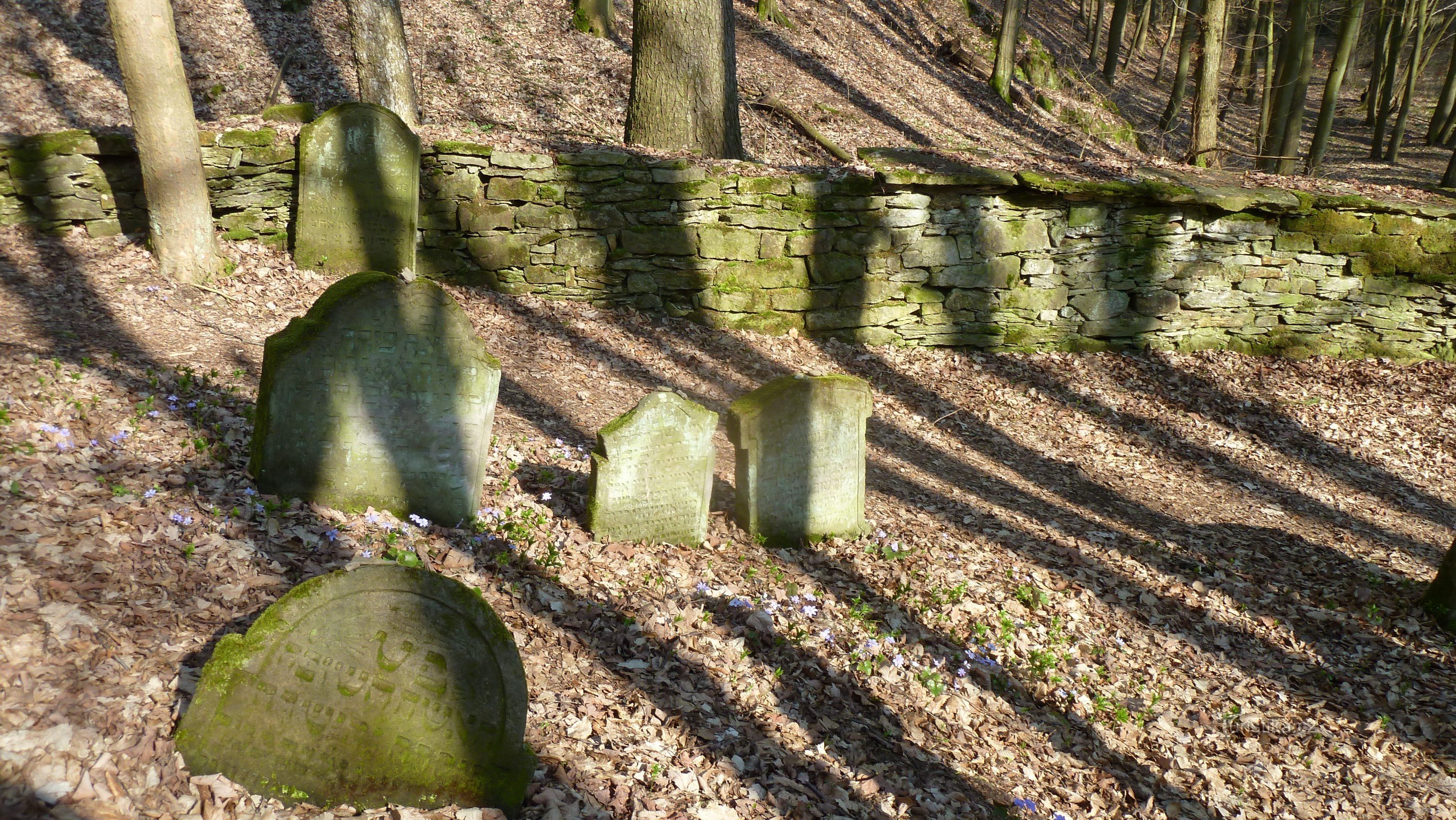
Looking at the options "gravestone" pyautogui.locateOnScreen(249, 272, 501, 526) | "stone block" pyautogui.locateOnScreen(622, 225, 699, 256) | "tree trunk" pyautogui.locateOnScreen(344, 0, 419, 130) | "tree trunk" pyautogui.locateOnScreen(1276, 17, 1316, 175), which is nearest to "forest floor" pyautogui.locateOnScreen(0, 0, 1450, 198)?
"tree trunk" pyautogui.locateOnScreen(344, 0, 419, 130)

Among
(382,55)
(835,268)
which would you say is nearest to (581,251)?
(835,268)

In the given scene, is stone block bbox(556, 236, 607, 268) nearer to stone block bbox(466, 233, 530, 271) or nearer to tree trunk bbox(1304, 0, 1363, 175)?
stone block bbox(466, 233, 530, 271)

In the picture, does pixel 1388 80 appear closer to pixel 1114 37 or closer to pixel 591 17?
pixel 1114 37

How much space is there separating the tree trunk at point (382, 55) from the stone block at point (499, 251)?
163 centimetres

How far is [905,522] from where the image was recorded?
602 centimetres

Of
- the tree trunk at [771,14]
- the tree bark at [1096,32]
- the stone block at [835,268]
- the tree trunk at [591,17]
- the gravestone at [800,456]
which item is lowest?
the gravestone at [800,456]

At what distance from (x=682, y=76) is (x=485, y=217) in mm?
2614

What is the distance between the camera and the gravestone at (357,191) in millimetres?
7664

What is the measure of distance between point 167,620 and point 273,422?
1.31 meters

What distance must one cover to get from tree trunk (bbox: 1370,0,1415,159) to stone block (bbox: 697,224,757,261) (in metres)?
17.9

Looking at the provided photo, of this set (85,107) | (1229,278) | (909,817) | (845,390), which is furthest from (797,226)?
(85,107)

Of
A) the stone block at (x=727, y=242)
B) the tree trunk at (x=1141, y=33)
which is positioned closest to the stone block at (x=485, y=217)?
the stone block at (x=727, y=242)

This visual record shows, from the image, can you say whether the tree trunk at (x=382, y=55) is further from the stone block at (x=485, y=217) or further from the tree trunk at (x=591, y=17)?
the tree trunk at (x=591, y=17)

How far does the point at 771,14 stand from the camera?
16.9m
